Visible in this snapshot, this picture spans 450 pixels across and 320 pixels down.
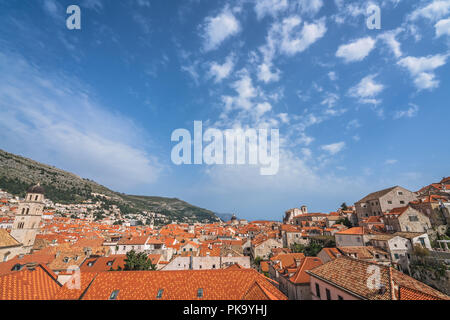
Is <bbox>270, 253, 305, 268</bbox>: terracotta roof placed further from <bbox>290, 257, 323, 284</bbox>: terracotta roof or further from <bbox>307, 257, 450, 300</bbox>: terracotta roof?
<bbox>307, 257, 450, 300</bbox>: terracotta roof

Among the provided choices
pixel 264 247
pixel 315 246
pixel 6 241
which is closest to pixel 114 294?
pixel 6 241

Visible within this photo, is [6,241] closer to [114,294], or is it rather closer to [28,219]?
[28,219]

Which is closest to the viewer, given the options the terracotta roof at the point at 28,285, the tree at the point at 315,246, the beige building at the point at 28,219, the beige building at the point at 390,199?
the terracotta roof at the point at 28,285

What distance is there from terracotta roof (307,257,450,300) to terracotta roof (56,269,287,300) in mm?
5145

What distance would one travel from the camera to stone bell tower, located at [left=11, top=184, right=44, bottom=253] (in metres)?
50.6

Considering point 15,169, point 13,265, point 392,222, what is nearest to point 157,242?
point 13,265

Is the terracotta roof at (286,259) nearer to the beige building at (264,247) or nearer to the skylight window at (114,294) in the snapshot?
the beige building at (264,247)

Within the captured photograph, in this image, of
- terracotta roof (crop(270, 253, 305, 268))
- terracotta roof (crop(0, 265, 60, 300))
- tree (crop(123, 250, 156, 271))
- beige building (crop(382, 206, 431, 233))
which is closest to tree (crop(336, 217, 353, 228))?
beige building (crop(382, 206, 431, 233))

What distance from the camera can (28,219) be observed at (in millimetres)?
52281

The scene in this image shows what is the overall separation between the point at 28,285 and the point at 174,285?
467 inches

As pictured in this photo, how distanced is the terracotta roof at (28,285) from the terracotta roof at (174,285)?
48.9 inches

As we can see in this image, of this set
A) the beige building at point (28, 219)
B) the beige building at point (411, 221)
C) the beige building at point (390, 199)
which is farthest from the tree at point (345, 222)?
the beige building at point (28, 219)

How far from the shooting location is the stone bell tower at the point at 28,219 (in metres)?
50.6
